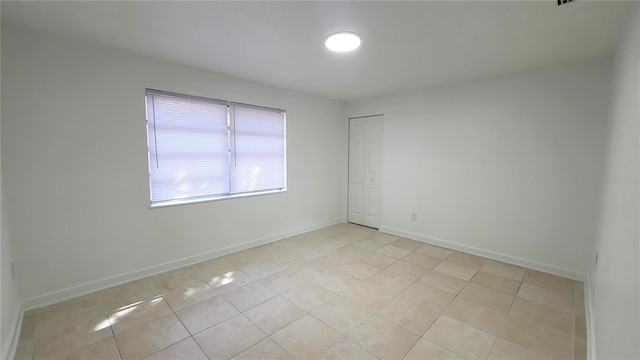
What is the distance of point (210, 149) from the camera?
11.1 feet

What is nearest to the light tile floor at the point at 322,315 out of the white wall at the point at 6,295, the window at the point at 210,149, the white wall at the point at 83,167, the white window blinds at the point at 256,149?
the white wall at the point at 6,295

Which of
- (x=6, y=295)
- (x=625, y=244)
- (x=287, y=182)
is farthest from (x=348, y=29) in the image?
(x=6, y=295)

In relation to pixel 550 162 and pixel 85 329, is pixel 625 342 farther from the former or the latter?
pixel 85 329

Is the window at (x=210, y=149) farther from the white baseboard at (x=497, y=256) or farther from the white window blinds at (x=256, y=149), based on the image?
the white baseboard at (x=497, y=256)

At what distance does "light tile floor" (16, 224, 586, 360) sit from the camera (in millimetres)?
1861

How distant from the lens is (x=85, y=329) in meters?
2.04

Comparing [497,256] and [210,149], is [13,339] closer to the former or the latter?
[210,149]

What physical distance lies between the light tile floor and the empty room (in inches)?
0.8

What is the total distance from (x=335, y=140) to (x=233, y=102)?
2173 millimetres

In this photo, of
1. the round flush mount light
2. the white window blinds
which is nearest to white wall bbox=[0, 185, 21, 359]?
the white window blinds

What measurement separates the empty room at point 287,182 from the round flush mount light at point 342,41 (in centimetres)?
2

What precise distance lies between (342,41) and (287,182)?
8.18 feet

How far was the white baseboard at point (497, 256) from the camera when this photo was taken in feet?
9.72

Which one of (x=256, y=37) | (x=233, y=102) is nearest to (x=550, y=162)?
(x=256, y=37)
